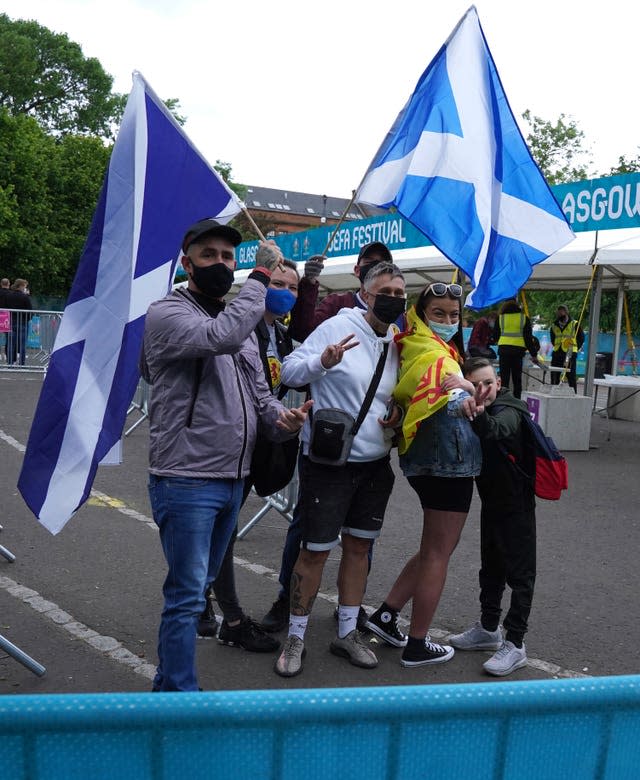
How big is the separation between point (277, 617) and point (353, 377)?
1.46m

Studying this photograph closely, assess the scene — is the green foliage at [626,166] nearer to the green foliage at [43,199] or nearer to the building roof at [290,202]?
the green foliage at [43,199]

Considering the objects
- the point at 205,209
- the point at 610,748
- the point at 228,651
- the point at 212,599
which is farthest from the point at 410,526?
the point at 610,748

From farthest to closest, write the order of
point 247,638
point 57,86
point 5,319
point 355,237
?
point 57,86
point 355,237
point 5,319
point 247,638

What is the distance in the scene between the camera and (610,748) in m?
1.51

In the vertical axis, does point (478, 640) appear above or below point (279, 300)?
below

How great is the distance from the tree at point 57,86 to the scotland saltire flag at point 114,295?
44328mm

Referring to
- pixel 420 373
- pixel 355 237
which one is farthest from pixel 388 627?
pixel 355 237

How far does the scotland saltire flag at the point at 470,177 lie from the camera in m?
4.53

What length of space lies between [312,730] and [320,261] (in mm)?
3301

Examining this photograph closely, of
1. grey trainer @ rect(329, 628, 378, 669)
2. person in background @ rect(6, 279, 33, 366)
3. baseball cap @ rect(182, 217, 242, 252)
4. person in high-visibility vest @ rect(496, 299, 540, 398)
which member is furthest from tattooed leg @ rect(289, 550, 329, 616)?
person in background @ rect(6, 279, 33, 366)

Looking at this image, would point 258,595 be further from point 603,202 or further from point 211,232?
point 603,202

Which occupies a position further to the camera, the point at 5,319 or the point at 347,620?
the point at 5,319

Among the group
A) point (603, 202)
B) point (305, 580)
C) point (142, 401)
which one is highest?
point (603, 202)

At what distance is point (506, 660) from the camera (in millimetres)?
3857
